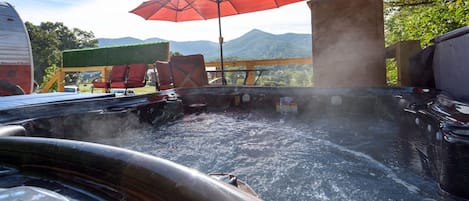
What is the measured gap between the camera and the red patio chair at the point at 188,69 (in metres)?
5.75

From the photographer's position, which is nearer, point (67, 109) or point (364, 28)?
point (67, 109)

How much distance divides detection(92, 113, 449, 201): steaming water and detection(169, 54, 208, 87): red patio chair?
2.69 m

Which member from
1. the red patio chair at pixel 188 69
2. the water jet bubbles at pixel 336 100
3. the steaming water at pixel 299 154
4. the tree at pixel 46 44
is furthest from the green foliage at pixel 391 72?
the tree at pixel 46 44

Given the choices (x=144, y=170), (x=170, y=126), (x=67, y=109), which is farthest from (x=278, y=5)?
(x=144, y=170)

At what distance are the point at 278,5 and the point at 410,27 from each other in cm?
263

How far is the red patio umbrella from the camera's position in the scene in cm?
616

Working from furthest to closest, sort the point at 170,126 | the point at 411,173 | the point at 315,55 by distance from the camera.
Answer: the point at 315,55 → the point at 170,126 → the point at 411,173

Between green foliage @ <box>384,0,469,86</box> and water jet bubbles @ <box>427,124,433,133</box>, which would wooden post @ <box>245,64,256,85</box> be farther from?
water jet bubbles @ <box>427,124,433,133</box>

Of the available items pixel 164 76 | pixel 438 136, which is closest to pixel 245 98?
pixel 438 136

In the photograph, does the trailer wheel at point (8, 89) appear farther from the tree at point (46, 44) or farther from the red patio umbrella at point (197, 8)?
the tree at point (46, 44)

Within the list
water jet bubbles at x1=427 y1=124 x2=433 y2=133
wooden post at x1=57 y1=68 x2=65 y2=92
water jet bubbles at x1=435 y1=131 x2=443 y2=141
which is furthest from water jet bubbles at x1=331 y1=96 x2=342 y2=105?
wooden post at x1=57 y1=68 x2=65 y2=92

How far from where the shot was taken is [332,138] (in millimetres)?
2297

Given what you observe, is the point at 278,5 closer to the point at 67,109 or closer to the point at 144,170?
the point at 67,109

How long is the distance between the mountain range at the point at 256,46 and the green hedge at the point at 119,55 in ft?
1.97
